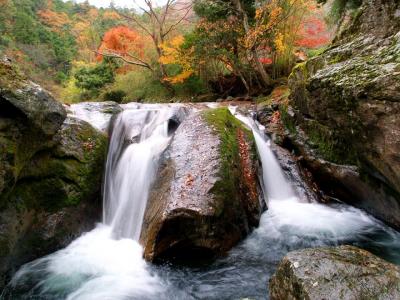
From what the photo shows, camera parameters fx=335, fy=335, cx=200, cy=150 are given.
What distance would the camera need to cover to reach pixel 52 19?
43.0 m

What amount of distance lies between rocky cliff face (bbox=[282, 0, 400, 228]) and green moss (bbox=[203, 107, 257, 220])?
4.90ft

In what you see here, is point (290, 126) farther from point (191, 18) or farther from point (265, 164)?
point (191, 18)

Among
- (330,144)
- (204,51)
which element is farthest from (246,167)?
(204,51)

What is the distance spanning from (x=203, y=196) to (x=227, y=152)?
3.71 feet

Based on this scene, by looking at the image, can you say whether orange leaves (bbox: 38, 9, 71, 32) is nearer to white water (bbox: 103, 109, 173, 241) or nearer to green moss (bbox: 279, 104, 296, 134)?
white water (bbox: 103, 109, 173, 241)

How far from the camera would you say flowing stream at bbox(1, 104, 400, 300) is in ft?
14.7

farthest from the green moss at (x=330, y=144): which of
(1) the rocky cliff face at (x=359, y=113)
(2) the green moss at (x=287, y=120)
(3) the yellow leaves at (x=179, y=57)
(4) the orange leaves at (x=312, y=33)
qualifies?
(4) the orange leaves at (x=312, y=33)

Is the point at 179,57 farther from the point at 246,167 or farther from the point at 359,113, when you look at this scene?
the point at 359,113

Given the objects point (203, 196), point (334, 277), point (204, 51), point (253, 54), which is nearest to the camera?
point (334, 277)

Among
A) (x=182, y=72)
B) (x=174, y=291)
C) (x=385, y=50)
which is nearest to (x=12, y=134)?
(x=174, y=291)

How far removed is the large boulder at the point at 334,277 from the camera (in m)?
2.86

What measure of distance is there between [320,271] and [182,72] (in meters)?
14.1

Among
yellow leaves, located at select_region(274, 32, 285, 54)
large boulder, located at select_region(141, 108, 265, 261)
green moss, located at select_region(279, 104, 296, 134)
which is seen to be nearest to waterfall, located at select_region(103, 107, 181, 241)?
large boulder, located at select_region(141, 108, 265, 261)

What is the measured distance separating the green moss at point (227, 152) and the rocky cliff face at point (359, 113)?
4.90 feet
